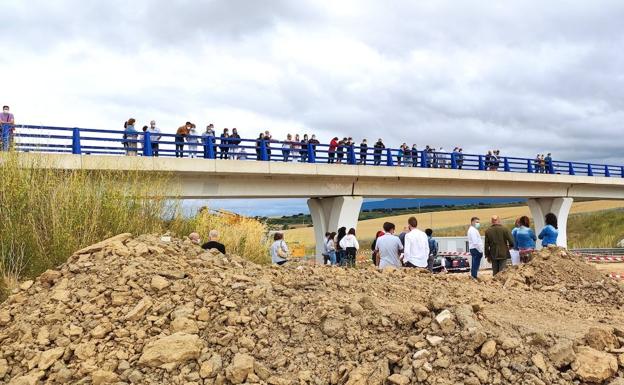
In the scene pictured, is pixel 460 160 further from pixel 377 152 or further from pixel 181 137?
pixel 181 137

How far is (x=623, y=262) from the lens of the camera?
28.0 meters

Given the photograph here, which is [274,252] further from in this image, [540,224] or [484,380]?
[540,224]

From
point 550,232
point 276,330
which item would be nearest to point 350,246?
point 550,232

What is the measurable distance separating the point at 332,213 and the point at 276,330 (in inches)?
737

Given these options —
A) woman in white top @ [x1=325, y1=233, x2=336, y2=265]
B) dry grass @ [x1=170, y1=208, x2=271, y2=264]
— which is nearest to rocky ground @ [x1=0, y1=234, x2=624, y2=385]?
dry grass @ [x1=170, y1=208, x2=271, y2=264]

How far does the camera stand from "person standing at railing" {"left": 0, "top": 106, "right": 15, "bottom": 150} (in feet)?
45.0

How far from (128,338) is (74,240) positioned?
3828 mm

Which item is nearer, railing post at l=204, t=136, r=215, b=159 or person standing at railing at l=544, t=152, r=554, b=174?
railing post at l=204, t=136, r=215, b=159

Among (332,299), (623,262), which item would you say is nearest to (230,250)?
(332,299)

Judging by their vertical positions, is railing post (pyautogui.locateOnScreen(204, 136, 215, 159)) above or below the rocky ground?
above

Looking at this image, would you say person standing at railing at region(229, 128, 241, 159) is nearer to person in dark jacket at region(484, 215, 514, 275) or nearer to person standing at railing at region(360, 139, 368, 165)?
person standing at railing at region(360, 139, 368, 165)

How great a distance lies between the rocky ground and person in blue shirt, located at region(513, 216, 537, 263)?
4.05 metres

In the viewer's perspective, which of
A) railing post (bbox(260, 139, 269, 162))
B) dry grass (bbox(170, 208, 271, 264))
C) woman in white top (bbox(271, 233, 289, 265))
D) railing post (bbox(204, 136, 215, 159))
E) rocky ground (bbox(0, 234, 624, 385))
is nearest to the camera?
rocky ground (bbox(0, 234, 624, 385))

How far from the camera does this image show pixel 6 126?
14289 mm
